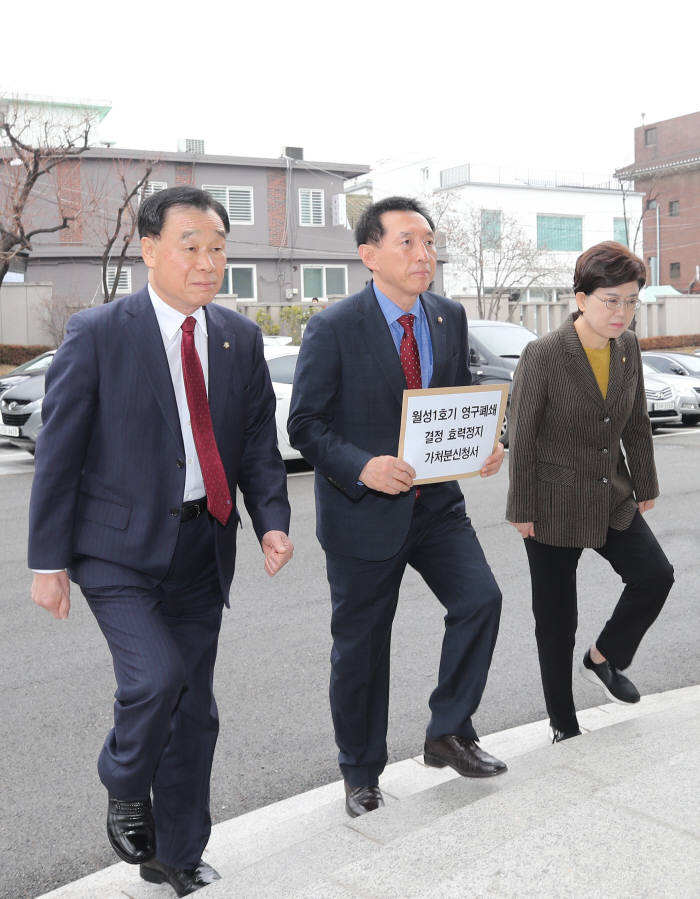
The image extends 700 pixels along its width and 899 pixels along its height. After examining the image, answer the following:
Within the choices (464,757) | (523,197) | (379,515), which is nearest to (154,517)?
(379,515)

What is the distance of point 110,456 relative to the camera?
9.50ft

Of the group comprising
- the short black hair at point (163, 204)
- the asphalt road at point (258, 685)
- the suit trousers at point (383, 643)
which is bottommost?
the asphalt road at point (258, 685)

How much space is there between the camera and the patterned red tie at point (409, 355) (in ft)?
11.6

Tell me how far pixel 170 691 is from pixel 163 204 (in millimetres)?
1371

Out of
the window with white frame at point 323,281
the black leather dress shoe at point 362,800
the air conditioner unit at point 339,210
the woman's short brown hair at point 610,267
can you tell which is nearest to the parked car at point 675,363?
the woman's short brown hair at point 610,267

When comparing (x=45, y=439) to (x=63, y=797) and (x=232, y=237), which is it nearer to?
(x=63, y=797)

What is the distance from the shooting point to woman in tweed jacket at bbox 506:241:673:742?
384cm

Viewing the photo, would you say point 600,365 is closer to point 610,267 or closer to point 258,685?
point 610,267

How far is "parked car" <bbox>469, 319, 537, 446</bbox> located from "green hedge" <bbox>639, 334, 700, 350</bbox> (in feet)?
75.2

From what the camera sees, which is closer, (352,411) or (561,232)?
(352,411)

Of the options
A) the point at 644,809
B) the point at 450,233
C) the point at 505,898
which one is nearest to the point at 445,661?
the point at 644,809

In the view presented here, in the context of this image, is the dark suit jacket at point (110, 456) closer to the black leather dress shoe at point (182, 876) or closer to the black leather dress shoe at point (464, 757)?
the black leather dress shoe at point (182, 876)

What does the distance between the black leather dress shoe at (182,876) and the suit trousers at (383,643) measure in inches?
25.4

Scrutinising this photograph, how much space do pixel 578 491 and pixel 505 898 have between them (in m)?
1.72
